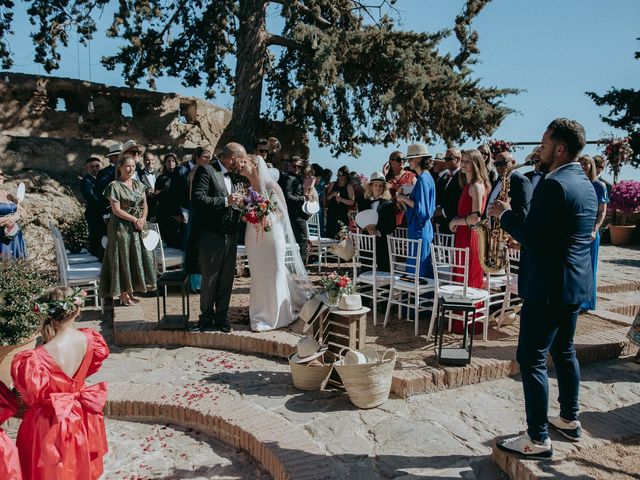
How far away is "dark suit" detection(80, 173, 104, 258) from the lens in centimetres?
821

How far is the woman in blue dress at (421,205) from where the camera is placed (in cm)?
643

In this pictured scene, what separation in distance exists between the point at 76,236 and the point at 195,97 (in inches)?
232

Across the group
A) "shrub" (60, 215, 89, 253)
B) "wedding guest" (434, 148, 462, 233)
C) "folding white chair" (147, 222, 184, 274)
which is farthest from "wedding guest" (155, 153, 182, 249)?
"wedding guest" (434, 148, 462, 233)

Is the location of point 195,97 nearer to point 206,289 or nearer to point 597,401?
point 206,289

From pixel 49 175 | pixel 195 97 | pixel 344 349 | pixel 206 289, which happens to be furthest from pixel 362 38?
pixel 344 349

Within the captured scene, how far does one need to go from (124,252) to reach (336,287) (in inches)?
131

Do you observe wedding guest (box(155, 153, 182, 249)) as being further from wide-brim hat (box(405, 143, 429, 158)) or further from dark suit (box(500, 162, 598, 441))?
dark suit (box(500, 162, 598, 441))

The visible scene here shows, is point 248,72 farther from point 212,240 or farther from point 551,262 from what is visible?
point 551,262

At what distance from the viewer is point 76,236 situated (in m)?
10.6

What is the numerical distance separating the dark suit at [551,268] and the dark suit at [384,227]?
3456 mm

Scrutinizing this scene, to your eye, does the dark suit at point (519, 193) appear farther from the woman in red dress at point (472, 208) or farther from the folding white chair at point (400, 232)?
the folding white chair at point (400, 232)

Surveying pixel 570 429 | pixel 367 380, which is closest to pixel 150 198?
pixel 367 380

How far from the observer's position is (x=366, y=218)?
677 centimetres

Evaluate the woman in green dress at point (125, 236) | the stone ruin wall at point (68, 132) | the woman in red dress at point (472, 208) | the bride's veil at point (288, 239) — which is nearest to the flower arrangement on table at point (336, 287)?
the bride's veil at point (288, 239)
